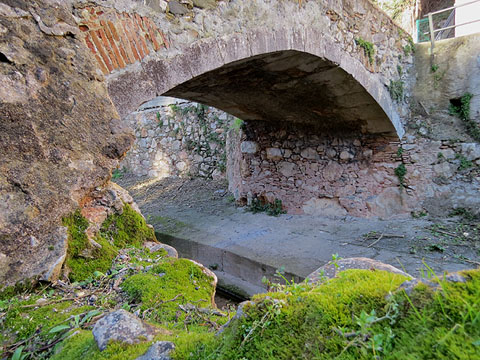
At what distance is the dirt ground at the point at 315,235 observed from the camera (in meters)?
3.41

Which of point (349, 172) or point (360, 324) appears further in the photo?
point (349, 172)

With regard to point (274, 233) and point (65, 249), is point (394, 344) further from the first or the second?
point (274, 233)

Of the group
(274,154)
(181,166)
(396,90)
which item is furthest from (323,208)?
(181,166)

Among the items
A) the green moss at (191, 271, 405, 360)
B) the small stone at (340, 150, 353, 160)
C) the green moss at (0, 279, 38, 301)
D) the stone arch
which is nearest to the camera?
the green moss at (191, 271, 405, 360)

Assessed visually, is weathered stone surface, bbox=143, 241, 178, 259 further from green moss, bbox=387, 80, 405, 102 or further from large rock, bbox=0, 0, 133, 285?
green moss, bbox=387, 80, 405, 102

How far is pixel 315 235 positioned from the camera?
177 inches

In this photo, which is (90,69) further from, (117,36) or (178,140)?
(178,140)

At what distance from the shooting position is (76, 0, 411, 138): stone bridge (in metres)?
1.75

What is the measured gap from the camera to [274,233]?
4.66 m

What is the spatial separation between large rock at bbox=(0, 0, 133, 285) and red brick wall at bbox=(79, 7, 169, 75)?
0.10m

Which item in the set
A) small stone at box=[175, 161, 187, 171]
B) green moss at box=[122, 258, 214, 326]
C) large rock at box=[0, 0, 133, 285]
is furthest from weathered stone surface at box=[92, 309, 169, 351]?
small stone at box=[175, 161, 187, 171]

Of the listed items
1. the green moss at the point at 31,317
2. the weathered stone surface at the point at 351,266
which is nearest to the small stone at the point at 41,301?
the green moss at the point at 31,317

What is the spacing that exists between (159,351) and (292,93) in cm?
389

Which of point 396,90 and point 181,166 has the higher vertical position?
point 396,90
